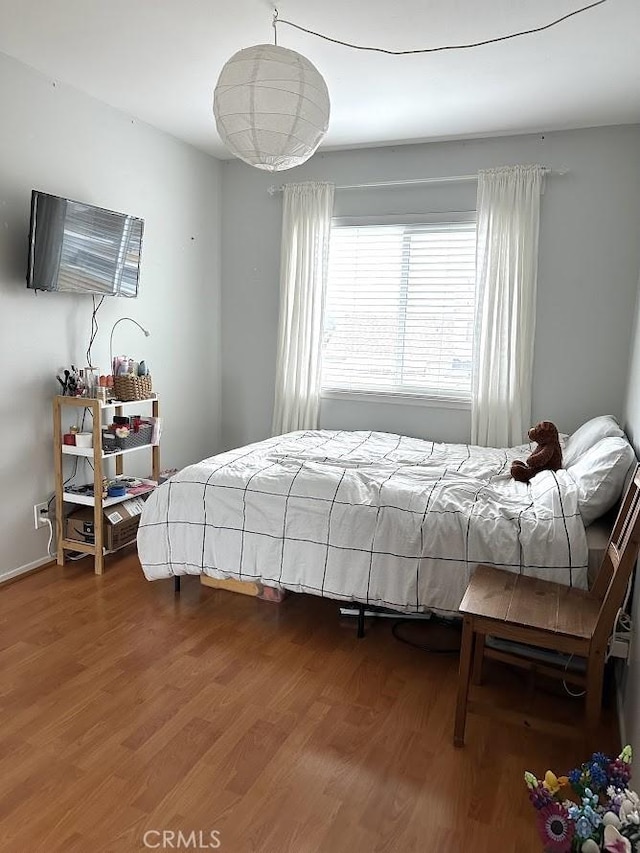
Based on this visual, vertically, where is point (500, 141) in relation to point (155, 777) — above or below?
above

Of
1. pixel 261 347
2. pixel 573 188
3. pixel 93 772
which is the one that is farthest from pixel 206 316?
pixel 93 772

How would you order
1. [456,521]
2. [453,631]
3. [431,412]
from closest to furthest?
[456,521] < [453,631] < [431,412]

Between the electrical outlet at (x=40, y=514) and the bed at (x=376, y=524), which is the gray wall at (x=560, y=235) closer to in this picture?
the bed at (x=376, y=524)

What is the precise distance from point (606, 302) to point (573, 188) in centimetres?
76

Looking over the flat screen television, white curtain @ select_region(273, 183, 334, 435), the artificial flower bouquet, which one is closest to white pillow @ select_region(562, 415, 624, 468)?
white curtain @ select_region(273, 183, 334, 435)

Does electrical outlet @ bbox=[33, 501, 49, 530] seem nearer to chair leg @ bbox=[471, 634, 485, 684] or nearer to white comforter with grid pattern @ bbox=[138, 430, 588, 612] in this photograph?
white comforter with grid pattern @ bbox=[138, 430, 588, 612]

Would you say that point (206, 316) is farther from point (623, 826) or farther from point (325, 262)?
point (623, 826)

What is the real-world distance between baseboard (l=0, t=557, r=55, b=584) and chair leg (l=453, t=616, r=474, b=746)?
2417mm

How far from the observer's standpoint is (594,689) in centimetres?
184

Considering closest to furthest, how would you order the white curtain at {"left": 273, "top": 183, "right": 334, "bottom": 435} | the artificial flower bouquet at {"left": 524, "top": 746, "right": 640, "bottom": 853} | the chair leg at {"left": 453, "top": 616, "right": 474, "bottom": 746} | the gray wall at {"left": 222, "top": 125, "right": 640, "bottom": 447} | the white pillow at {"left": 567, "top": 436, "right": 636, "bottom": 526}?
the artificial flower bouquet at {"left": 524, "top": 746, "right": 640, "bottom": 853}
the chair leg at {"left": 453, "top": 616, "right": 474, "bottom": 746}
the white pillow at {"left": 567, "top": 436, "right": 636, "bottom": 526}
the gray wall at {"left": 222, "top": 125, "right": 640, "bottom": 447}
the white curtain at {"left": 273, "top": 183, "right": 334, "bottom": 435}

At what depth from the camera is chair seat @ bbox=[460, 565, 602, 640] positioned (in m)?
1.85

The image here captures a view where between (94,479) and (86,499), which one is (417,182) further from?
(86,499)

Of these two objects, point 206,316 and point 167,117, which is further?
point 206,316

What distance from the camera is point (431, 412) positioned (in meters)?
4.27
